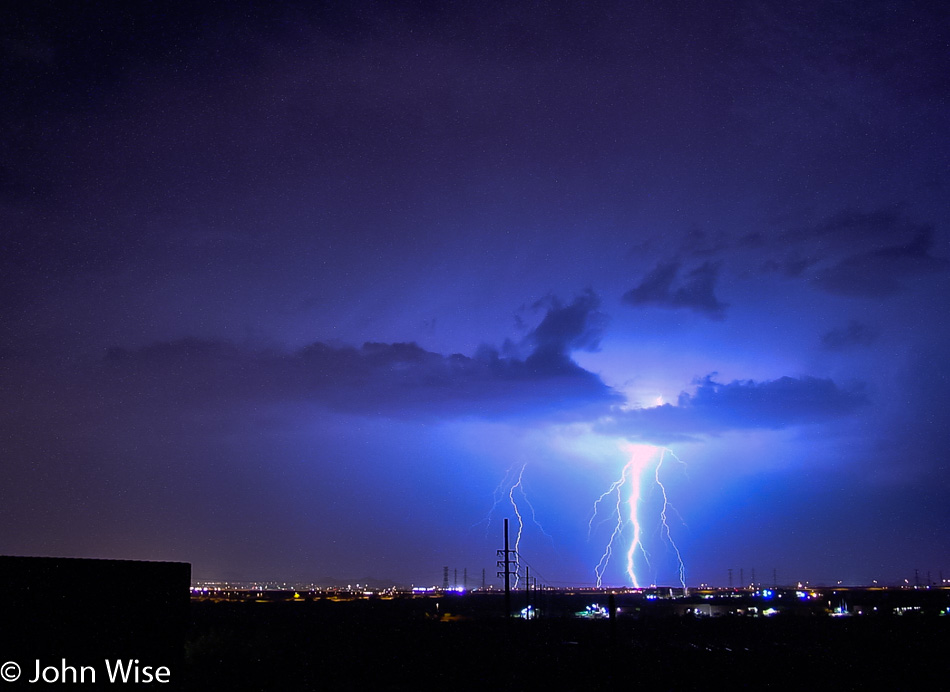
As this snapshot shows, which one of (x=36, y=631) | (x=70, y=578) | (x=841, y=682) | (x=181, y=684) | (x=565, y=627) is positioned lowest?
(x=565, y=627)

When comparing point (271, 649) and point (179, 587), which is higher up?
point (179, 587)

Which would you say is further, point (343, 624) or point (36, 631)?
point (343, 624)

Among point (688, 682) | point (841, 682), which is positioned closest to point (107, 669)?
point (688, 682)

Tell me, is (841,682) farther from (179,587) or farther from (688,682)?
(179,587)

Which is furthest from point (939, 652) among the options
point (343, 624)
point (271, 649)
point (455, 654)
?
point (343, 624)

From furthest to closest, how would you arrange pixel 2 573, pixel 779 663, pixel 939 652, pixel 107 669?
pixel 939 652, pixel 779 663, pixel 107 669, pixel 2 573

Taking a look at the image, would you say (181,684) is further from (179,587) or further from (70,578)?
(70,578)

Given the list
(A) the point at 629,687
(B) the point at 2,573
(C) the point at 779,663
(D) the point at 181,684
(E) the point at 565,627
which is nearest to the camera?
(B) the point at 2,573
